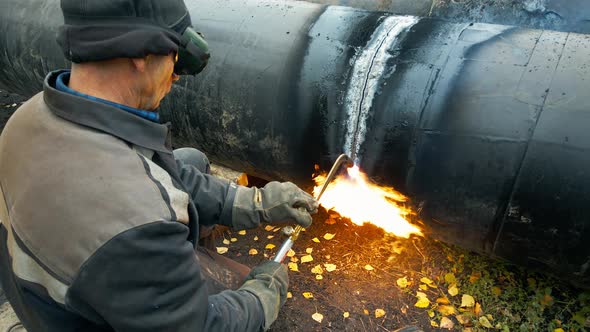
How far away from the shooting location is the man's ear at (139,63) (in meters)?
1.51

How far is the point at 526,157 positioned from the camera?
210cm

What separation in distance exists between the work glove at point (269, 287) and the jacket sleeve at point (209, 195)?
0.40 meters

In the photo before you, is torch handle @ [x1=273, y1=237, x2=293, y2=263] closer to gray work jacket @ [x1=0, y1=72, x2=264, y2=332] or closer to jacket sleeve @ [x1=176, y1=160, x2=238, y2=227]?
jacket sleeve @ [x1=176, y1=160, x2=238, y2=227]

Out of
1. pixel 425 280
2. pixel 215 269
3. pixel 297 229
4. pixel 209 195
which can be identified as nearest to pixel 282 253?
pixel 297 229

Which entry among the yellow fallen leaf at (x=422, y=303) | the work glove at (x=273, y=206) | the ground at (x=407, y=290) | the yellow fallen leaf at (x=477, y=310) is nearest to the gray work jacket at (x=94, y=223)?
the work glove at (x=273, y=206)

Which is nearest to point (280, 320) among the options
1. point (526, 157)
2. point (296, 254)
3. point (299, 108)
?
point (296, 254)

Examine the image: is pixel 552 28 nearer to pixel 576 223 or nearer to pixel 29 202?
pixel 576 223

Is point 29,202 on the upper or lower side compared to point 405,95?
lower

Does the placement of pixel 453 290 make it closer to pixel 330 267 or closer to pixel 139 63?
pixel 330 267

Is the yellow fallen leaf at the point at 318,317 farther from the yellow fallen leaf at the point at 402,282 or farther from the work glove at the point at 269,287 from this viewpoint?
the work glove at the point at 269,287

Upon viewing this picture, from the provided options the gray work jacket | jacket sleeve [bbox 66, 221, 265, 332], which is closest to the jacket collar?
the gray work jacket

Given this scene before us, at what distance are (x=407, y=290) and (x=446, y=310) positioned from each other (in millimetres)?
287

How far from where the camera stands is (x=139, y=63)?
1.52 m

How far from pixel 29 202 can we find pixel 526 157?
7.13 ft
